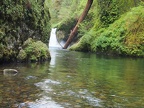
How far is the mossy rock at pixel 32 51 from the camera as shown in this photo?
52.0 ft

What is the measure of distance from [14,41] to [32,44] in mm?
1320

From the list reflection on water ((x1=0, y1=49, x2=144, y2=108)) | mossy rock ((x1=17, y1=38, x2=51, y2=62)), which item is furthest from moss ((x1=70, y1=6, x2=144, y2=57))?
reflection on water ((x1=0, y1=49, x2=144, y2=108))

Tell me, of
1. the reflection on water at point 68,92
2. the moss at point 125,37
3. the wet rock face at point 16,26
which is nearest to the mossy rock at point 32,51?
the wet rock face at point 16,26

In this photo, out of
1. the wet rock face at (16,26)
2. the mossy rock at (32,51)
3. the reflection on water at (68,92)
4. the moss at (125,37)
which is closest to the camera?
the reflection on water at (68,92)

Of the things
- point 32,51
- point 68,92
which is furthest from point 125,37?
point 68,92

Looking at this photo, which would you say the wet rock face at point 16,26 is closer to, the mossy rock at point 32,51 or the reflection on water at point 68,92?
the mossy rock at point 32,51

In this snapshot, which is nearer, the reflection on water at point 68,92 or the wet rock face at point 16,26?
the reflection on water at point 68,92

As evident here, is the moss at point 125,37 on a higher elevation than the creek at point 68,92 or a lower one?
higher

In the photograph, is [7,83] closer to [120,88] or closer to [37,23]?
[120,88]

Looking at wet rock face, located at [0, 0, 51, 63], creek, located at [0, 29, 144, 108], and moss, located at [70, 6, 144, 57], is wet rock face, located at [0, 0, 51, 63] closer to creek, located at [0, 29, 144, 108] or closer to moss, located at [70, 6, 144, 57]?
creek, located at [0, 29, 144, 108]

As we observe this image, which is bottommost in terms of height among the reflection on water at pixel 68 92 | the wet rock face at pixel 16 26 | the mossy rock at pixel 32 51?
the reflection on water at pixel 68 92

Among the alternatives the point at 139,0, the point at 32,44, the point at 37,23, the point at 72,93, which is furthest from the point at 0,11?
the point at 139,0

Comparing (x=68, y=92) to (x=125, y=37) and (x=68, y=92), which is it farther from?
(x=125, y=37)

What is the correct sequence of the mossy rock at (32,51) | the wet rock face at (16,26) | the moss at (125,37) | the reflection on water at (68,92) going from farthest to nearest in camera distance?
the moss at (125,37)
the mossy rock at (32,51)
the wet rock face at (16,26)
the reflection on water at (68,92)
